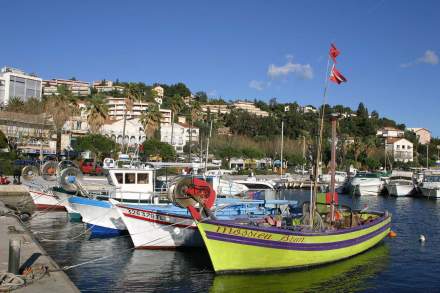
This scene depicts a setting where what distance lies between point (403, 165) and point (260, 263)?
367 ft

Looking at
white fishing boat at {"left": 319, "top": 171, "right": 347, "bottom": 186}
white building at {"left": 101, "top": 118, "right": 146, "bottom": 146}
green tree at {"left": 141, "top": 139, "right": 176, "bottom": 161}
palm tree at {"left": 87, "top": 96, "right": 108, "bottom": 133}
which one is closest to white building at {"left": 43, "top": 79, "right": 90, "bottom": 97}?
white building at {"left": 101, "top": 118, "right": 146, "bottom": 146}

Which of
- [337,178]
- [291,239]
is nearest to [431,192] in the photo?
[337,178]

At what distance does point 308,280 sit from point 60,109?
70.1 meters

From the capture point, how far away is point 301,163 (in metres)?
103

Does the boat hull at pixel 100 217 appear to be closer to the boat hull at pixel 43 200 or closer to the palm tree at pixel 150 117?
the boat hull at pixel 43 200

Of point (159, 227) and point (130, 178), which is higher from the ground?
point (130, 178)

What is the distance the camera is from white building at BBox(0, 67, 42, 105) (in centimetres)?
12775

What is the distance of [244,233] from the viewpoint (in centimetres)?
1695

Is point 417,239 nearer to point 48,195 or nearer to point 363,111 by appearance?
point 48,195

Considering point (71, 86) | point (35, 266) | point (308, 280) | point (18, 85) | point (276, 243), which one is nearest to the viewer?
point (35, 266)

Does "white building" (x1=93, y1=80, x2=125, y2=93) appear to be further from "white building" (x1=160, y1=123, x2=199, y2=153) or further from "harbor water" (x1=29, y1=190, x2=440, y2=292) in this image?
"harbor water" (x1=29, y1=190, x2=440, y2=292)

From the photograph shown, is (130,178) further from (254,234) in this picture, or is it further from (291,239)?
(291,239)

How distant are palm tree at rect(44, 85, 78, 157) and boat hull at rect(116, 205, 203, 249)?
59.2 meters

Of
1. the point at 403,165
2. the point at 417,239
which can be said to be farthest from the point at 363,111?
the point at 417,239
